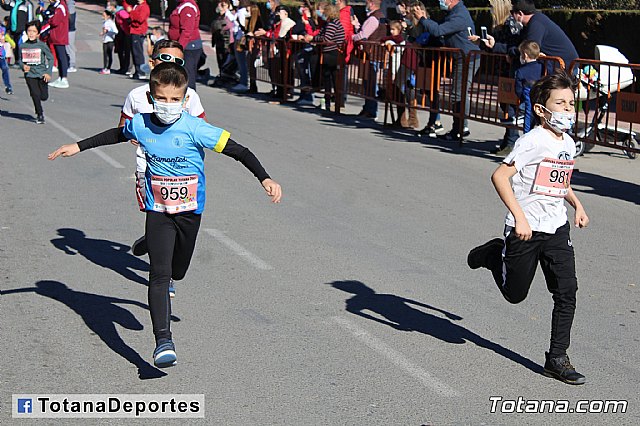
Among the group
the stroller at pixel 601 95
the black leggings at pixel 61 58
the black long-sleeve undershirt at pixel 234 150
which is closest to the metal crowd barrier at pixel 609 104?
the stroller at pixel 601 95

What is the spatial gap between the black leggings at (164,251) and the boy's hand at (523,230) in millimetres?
1747

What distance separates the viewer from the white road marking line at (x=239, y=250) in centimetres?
816

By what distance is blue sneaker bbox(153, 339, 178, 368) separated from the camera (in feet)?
17.9

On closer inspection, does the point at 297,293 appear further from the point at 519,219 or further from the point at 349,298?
the point at 519,219

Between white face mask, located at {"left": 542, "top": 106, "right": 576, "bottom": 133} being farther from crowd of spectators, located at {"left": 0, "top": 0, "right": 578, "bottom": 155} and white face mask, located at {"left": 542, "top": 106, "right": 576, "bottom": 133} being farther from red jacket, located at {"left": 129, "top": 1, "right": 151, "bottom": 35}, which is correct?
red jacket, located at {"left": 129, "top": 1, "right": 151, "bottom": 35}

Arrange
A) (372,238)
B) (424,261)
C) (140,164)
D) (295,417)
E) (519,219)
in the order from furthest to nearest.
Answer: (372,238) → (424,261) → (140,164) → (519,219) → (295,417)

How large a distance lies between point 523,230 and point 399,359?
1086mm

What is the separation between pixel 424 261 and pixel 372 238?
88cm

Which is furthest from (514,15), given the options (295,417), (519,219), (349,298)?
(295,417)

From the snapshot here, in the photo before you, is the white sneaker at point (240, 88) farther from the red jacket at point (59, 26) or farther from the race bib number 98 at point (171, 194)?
the race bib number 98 at point (171, 194)

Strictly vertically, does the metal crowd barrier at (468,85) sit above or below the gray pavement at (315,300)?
above

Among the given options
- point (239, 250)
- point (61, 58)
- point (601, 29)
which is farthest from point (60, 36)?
point (239, 250)

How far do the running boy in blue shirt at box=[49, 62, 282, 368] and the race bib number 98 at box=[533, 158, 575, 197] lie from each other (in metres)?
1.41

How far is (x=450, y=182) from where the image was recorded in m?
12.2
